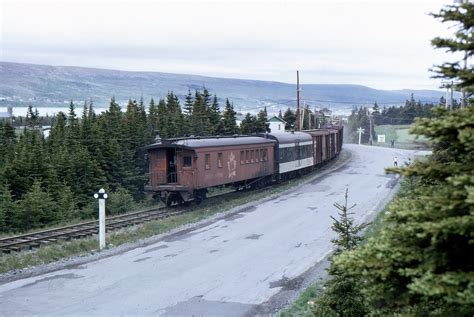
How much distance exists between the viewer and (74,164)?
28.5 meters

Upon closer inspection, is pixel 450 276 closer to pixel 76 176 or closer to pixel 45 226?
pixel 45 226

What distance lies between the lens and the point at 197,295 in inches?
473

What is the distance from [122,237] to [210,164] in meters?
7.19

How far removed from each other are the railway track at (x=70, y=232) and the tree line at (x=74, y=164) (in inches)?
130

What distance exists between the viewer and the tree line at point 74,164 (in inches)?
897

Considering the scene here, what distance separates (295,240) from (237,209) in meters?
6.56

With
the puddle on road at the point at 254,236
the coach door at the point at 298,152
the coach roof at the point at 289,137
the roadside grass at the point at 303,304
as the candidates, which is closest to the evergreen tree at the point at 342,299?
the roadside grass at the point at 303,304

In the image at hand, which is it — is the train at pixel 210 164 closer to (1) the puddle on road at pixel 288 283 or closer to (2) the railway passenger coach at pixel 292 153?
(2) the railway passenger coach at pixel 292 153

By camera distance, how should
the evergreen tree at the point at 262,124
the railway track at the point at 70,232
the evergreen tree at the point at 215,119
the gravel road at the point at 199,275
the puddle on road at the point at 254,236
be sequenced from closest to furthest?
1. the gravel road at the point at 199,275
2. the railway track at the point at 70,232
3. the puddle on road at the point at 254,236
4. the evergreen tree at the point at 215,119
5. the evergreen tree at the point at 262,124

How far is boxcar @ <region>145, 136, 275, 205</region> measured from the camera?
945 inches

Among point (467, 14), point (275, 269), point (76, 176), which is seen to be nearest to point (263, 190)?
point (76, 176)

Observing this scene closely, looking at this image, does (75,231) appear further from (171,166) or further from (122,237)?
(171,166)

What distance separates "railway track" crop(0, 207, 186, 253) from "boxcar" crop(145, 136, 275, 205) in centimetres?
125

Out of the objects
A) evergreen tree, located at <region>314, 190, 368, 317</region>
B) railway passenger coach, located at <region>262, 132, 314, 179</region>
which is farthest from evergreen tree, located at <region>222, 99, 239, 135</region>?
evergreen tree, located at <region>314, 190, 368, 317</region>
